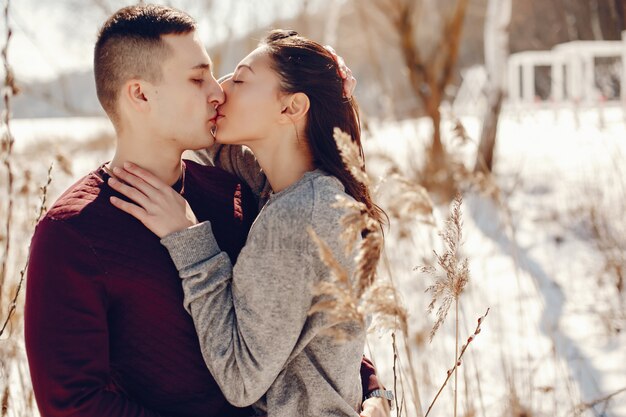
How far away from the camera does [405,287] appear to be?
4523 millimetres

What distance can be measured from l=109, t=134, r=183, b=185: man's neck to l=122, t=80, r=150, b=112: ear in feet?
0.30

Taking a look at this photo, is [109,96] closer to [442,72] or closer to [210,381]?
[210,381]

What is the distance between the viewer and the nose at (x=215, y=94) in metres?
1.94

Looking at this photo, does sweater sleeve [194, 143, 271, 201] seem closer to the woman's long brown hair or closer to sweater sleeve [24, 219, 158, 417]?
the woman's long brown hair

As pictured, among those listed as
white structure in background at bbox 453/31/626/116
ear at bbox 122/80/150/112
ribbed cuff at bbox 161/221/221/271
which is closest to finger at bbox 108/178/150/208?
ribbed cuff at bbox 161/221/221/271

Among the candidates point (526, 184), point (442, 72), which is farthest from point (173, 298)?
point (442, 72)

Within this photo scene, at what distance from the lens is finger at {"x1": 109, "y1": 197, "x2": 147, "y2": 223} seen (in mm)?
1698

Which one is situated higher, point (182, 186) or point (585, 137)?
point (182, 186)

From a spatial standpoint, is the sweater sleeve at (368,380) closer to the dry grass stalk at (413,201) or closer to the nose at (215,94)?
the dry grass stalk at (413,201)

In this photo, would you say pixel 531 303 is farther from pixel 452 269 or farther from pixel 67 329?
pixel 67 329

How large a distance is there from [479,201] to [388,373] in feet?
11.4

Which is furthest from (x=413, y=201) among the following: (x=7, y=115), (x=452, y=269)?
(x=7, y=115)

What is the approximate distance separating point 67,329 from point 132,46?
77 centimetres

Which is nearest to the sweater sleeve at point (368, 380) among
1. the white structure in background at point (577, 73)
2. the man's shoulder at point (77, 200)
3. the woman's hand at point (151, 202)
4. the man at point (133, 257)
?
the man at point (133, 257)
